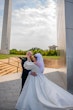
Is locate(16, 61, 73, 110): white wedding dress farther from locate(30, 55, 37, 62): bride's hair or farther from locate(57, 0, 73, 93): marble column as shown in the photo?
locate(57, 0, 73, 93): marble column

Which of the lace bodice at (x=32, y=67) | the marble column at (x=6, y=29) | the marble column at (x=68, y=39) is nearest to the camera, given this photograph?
the lace bodice at (x=32, y=67)

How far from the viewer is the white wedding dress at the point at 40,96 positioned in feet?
15.1

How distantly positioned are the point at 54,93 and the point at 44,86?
0.27 m

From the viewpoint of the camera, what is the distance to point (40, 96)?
475cm

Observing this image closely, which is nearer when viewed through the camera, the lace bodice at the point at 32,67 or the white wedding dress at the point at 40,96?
the white wedding dress at the point at 40,96

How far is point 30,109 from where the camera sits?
4594mm

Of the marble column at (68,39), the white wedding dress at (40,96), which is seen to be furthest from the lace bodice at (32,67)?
the marble column at (68,39)

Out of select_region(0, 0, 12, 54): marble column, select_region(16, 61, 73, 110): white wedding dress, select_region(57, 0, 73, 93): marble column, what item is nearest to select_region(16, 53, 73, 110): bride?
select_region(16, 61, 73, 110): white wedding dress

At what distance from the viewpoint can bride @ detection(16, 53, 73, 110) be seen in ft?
15.1

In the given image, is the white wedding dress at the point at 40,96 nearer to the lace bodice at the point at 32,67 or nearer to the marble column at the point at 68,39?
the lace bodice at the point at 32,67

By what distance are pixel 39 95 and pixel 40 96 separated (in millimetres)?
31

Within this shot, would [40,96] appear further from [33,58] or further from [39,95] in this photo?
[33,58]

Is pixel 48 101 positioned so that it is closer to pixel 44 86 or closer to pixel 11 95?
pixel 44 86

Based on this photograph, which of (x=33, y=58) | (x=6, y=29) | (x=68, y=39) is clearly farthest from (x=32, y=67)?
(x=6, y=29)
